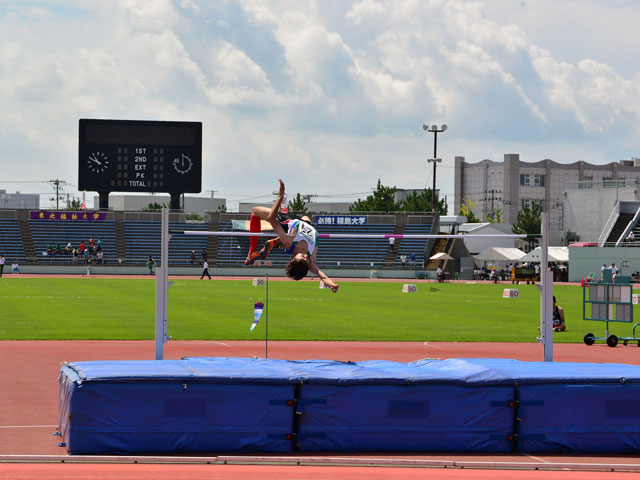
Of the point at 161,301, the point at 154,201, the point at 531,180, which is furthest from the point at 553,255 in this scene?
the point at 154,201

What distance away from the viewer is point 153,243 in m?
64.1

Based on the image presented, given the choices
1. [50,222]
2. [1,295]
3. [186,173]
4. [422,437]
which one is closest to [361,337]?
[422,437]

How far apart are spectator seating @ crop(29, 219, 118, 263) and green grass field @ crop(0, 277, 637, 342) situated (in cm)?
1727

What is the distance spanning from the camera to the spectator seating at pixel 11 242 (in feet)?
203

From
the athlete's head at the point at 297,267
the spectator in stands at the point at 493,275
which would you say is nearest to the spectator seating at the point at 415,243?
the spectator in stands at the point at 493,275

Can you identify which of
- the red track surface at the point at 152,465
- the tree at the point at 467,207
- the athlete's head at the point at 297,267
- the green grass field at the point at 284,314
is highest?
the tree at the point at 467,207

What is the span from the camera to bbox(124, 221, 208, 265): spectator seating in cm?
6153

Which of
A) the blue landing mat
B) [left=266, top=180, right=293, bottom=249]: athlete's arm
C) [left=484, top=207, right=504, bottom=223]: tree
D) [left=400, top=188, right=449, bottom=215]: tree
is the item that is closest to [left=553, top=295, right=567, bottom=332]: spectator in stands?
the blue landing mat

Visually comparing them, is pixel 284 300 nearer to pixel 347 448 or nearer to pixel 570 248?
pixel 347 448

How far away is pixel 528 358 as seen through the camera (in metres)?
19.1

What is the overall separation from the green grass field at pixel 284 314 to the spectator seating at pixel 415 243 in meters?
17.8

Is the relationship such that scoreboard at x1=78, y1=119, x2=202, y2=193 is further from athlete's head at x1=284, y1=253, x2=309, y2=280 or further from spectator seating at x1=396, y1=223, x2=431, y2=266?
athlete's head at x1=284, y1=253, x2=309, y2=280

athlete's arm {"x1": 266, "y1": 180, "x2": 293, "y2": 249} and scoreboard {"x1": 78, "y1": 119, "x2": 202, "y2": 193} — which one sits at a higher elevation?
scoreboard {"x1": 78, "y1": 119, "x2": 202, "y2": 193}

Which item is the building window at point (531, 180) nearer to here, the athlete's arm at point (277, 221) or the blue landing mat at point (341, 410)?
the blue landing mat at point (341, 410)
